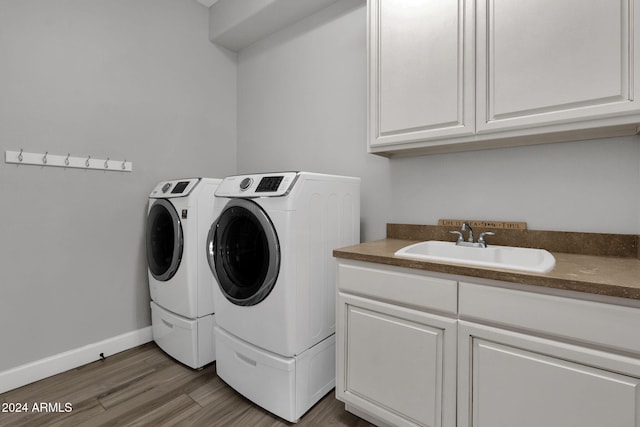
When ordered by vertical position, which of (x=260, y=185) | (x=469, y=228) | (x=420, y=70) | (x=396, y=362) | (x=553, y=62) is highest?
(x=420, y=70)

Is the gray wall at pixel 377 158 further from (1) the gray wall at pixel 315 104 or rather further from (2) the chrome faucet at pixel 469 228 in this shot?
(2) the chrome faucet at pixel 469 228

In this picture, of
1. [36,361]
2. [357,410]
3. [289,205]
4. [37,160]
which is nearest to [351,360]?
[357,410]

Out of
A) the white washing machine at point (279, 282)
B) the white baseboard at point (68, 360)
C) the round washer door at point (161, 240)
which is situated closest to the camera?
the white washing machine at point (279, 282)

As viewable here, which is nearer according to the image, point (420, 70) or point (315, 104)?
point (420, 70)

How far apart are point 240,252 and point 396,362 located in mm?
966

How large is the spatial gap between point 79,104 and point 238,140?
1276 millimetres

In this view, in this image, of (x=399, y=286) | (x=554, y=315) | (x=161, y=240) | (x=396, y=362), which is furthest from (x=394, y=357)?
(x=161, y=240)

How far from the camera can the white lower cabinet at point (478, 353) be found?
2.95 ft

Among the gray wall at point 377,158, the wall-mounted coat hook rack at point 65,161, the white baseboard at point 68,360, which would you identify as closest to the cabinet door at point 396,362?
the gray wall at point 377,158

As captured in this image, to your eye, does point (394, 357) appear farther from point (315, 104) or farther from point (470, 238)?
point (315, 104)

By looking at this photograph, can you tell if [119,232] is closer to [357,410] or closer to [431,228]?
[357,410]

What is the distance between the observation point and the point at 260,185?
5.12ft

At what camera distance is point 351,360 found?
144 centimetres

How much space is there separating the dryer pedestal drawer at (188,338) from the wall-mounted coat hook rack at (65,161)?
106cm
